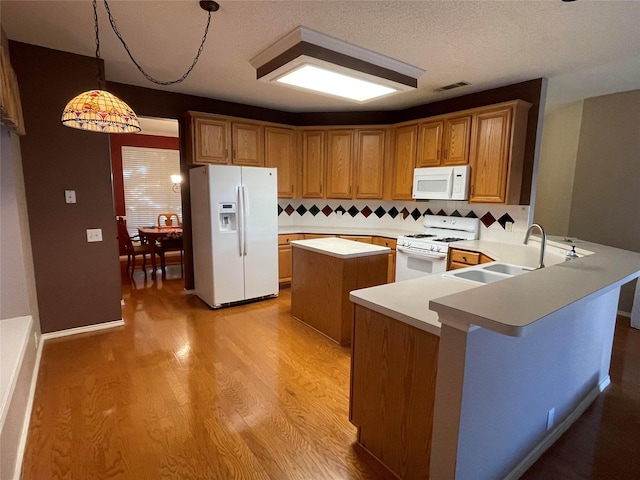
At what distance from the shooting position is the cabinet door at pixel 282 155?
4582 millimetres

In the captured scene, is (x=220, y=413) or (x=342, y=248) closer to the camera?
(x=220, y=413)

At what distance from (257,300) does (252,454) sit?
254 cm

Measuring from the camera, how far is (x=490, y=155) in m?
3.51

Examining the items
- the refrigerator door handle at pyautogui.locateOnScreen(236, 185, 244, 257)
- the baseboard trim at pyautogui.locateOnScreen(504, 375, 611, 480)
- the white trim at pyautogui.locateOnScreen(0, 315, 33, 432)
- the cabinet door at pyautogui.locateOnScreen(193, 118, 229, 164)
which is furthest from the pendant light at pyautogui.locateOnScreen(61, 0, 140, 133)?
the baseboard trim at pyautogui.locateOnScreen(504, 375, 611, 480)

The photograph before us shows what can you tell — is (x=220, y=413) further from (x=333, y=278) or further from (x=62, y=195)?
(x=62, y=195)

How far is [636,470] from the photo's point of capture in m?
1.70

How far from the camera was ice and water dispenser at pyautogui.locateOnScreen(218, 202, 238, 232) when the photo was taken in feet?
12.3

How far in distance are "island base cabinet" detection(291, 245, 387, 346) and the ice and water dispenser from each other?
920 millimetres

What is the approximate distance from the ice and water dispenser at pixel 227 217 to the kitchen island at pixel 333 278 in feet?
2.92

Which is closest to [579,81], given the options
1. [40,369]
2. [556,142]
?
[556,142]

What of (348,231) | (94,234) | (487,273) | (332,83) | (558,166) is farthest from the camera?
(348,231)

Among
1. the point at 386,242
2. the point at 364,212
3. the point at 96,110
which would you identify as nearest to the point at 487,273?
the point at 386,242

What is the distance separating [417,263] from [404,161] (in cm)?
142

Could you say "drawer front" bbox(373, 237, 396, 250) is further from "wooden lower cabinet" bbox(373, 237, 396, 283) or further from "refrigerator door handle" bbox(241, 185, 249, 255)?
"refrigerator door handle" bbox(241, 185, 249, 255)
